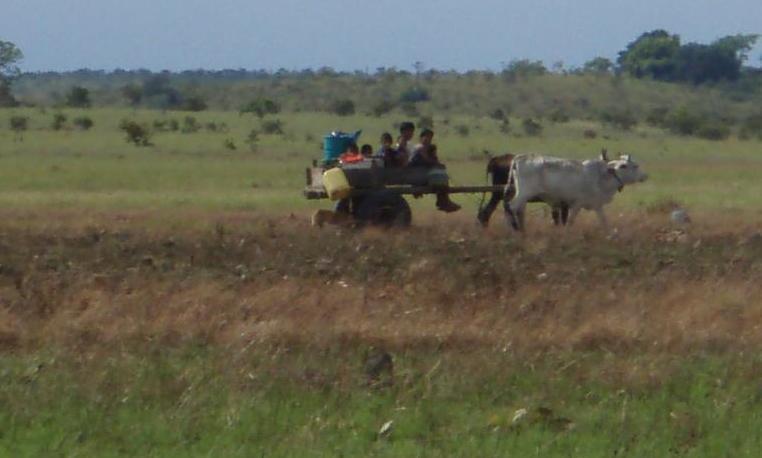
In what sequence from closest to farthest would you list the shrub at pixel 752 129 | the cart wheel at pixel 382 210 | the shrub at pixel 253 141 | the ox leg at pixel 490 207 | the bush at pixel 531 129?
the cart wheel at pixel 382 210 → the ox leg at pixel 490 207 → the shrub at pixel 253 141 → the bush at pixel 531 129 → the shrub at pixel 752 129

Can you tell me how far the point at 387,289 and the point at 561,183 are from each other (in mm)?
6711

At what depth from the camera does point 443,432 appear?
28.3 ft

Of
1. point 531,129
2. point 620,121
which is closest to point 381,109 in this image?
point 620,121

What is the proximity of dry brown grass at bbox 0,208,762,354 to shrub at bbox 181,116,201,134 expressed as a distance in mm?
34122

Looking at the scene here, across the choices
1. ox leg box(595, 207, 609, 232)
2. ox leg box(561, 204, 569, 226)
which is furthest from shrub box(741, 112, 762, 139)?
ox leg box(595, 207, 609, 232)

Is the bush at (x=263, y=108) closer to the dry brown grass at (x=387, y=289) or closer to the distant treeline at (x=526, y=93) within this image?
the distant treeline at (x=526, y=93)

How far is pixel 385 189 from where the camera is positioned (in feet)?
64.8

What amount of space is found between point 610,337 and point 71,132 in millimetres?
41104

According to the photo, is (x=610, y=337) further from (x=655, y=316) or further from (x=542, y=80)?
(x=542, y=80)

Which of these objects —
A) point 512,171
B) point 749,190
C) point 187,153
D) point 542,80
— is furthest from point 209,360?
point 542,80

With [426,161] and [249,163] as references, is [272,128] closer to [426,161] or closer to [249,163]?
[249,163]

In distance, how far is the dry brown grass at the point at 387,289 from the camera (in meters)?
11.3

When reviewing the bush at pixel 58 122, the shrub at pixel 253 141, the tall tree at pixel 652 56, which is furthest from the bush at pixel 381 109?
the tall tree at pixel 652 56

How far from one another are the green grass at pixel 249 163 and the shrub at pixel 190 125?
3.87 feet
